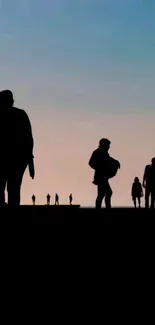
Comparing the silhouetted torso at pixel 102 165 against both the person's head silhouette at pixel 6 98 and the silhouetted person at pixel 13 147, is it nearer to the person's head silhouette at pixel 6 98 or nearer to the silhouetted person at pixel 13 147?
the silhouetted person at pixel 13 147

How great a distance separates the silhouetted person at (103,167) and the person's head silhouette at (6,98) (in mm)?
6712

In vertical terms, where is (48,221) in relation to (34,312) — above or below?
above

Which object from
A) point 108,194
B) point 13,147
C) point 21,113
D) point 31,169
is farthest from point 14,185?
point 108,194

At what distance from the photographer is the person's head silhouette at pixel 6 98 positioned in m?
10.8

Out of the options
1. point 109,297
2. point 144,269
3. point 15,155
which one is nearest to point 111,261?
point 144,269

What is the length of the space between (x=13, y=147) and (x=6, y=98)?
2.22 ft

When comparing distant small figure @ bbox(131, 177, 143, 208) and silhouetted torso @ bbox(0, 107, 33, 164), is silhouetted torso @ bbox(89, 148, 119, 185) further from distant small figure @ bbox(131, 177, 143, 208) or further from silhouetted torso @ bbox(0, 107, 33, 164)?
distant small figure @ bbox(131, 177, 143, 208)

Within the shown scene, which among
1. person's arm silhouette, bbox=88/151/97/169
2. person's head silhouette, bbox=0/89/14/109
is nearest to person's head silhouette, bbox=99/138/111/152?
person's arm silhouette, bbox=88/151/97/169

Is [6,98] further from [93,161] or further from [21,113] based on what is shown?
[93,161]

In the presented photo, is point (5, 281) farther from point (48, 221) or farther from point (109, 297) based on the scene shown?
point (48, 221)

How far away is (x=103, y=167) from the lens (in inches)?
698

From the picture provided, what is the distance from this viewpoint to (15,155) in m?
10.9

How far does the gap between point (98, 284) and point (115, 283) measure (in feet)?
0.47

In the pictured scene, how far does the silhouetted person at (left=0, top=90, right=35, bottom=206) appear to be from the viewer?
10.8m
